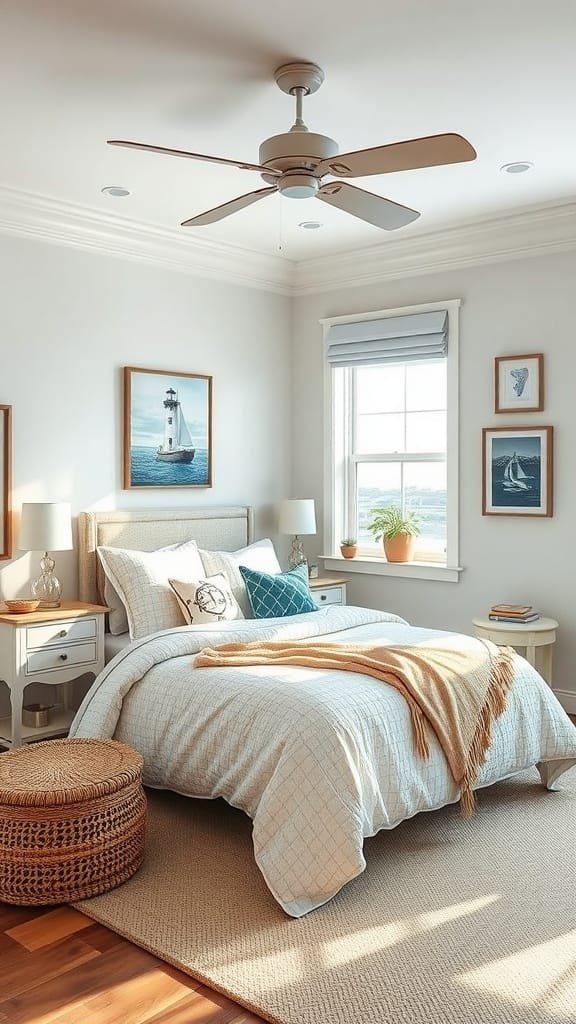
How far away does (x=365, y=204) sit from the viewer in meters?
3.26

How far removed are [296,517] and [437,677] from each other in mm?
2347

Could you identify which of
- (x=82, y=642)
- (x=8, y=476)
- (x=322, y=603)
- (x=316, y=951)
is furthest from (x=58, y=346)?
(x=316, y=951)

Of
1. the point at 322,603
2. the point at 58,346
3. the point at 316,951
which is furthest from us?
the point at 322,603

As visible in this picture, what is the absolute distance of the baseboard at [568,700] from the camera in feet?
16.0

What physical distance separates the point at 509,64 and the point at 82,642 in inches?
118

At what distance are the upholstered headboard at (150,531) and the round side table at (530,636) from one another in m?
1.60

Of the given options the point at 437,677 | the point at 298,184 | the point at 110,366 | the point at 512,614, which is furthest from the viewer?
the point at 110,366

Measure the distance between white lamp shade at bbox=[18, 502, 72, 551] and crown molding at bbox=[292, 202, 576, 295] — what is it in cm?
254

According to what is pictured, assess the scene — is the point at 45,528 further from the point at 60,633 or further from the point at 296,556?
the point at 296,556

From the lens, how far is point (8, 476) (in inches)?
177

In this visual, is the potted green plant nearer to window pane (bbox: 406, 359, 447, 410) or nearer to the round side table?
window pane (bbox: 406, 359, 447, 410)

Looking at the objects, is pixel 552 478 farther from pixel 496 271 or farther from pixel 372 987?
pixel 372 987

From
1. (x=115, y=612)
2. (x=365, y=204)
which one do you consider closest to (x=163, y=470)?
(x=115, y=612)

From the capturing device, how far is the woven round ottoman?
282cm
